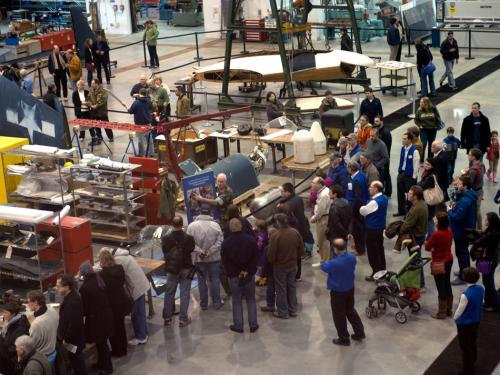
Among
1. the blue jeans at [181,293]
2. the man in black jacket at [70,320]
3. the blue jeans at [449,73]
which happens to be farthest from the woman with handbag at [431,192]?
the blue jeans at [449,73]

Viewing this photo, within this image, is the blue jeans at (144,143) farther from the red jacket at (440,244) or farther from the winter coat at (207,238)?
the red jacket at (440,244)

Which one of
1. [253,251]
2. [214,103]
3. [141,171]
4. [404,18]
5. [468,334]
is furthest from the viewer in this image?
[404,18]

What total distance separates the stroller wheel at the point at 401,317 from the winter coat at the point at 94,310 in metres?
3.62

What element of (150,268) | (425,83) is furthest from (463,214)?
(425,83)

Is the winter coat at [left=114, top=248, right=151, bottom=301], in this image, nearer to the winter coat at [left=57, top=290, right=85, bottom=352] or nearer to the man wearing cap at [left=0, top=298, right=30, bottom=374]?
the winter coat at [left=57, top=290, right=85, bottom=352]

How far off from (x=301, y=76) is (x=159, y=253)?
30.3ft

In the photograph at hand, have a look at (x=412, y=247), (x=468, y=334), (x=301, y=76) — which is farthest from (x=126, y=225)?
(x=301, y=76)

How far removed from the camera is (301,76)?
70.2 ft

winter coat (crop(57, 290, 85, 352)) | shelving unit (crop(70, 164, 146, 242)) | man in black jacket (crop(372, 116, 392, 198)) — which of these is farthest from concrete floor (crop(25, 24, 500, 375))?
man in black jacket (crop(372, 116, 392, 198))

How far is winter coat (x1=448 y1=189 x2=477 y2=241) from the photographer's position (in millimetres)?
11398

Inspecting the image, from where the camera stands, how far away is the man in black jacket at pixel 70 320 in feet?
31.1

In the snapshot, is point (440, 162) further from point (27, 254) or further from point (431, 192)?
point (27, 254)

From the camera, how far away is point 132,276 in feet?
34.6

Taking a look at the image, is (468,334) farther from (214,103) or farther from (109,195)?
(214,103)
